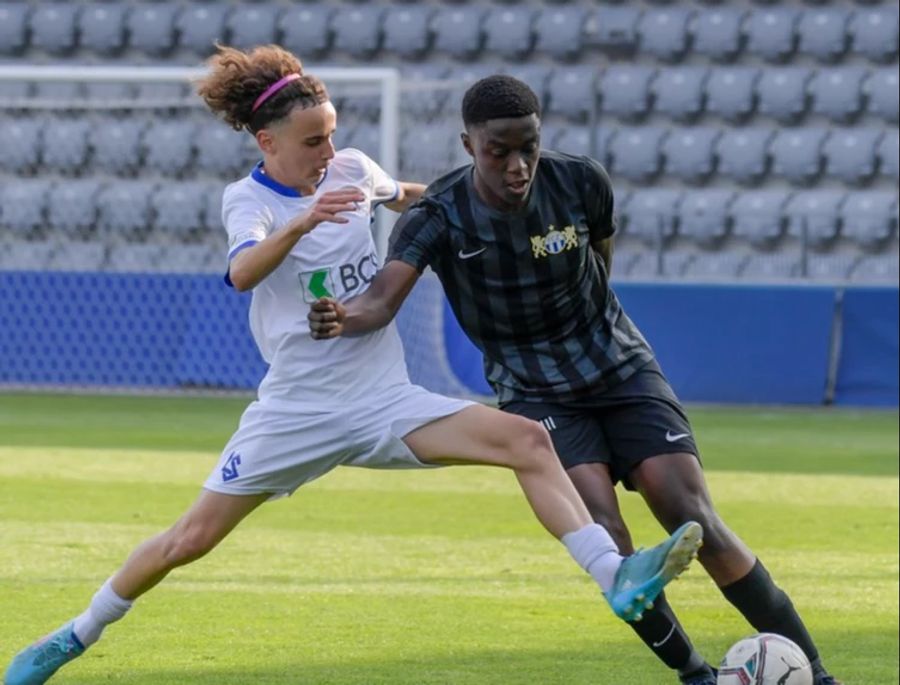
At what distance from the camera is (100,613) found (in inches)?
209

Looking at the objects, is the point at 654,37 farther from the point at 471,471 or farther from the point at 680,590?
the point at 680,590

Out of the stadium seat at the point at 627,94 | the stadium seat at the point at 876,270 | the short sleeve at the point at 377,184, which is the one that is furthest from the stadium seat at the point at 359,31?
the short sleeve at the point at 377,184

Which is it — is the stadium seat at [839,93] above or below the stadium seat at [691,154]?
above

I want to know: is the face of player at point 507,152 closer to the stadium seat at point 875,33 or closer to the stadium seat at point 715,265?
the stadium seat at point 715,265

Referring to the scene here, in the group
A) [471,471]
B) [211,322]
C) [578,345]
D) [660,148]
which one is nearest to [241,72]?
[578,345]

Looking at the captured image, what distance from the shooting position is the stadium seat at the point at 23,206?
64.7 feet

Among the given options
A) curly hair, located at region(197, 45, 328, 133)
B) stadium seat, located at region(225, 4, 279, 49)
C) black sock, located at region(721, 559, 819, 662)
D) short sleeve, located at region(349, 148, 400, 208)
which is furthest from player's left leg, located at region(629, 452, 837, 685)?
stadium seat, located at region(225, 4, 279, 49)

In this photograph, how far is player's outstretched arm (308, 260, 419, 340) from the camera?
5.05 meters

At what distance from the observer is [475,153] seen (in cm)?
523

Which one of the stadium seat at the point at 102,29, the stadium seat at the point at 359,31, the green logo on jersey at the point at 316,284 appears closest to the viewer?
the green logo on jersey at the point at 316,284

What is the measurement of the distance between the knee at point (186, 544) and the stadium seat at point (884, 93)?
1716cm

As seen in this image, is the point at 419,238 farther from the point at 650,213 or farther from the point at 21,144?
the point at 21,144

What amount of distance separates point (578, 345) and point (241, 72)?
1.30 meters

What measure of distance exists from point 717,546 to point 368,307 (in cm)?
126
